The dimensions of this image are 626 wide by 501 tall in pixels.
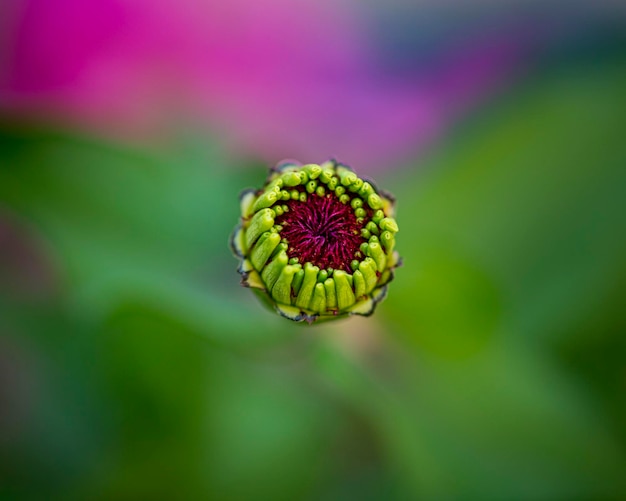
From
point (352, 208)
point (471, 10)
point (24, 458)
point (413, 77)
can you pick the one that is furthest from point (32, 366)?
point (471, 10)

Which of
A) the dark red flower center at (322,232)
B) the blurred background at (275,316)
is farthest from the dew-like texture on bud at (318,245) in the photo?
the blurred background at (275,316)

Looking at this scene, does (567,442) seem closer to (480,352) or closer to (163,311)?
(480,352)

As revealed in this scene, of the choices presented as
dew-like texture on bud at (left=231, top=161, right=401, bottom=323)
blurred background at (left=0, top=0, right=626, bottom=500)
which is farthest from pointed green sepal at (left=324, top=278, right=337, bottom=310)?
blurred background at (left=0, top=0, right=626, bottom=500)

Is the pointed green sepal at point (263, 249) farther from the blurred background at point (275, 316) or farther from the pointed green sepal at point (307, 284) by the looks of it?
the blurred background at point (275, 316)

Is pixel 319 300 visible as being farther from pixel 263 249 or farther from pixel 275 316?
pixel 275 316

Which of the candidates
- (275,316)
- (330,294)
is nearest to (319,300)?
(330,294)
